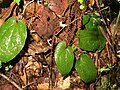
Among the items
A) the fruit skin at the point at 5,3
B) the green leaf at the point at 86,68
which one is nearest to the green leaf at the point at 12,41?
the fruit skin at the point at 5,3

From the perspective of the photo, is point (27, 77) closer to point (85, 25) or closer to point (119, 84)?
point (85, 25)

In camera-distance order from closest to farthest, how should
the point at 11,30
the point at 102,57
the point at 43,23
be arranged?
the point at 11,30 → the point at 43,23 → the point at 102,57

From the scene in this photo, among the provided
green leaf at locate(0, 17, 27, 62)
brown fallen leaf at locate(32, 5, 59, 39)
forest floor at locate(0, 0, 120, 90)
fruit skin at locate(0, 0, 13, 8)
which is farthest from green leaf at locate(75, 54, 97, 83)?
fruit skin at locate(0, 0, 13, 8)

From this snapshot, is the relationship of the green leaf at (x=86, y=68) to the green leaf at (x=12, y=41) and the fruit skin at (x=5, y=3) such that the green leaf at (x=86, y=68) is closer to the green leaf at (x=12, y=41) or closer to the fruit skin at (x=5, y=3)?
the green leaf at (x=12, y=41)

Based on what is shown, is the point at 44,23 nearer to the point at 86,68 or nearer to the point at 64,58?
the point at 64,58

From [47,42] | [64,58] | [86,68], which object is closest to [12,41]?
[47,42]

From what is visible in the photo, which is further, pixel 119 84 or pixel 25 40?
pixel 119 84

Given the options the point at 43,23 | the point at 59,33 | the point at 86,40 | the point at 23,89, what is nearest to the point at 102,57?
the point at 86,40
